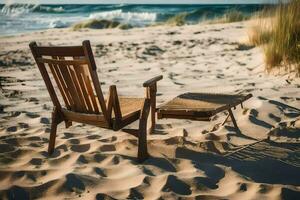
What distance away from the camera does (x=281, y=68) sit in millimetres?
6273

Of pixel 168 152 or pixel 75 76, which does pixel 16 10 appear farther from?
pixel 168 152

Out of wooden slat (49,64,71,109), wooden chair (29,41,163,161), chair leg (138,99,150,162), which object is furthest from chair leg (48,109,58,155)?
chair leg (138,99,150,162)

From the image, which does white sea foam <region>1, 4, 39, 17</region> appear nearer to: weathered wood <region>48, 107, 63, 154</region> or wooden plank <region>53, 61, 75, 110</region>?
weathered wood <region>48, 107, 63, 154</region>

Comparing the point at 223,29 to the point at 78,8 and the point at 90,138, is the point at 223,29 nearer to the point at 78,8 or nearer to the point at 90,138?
the point at 90,138

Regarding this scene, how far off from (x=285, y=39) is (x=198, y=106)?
3.10 metres

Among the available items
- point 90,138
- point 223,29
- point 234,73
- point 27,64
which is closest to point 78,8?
point 223,29

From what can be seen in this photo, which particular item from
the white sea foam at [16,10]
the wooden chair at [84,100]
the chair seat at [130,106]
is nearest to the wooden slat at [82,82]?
the wooden chair at [84,100]

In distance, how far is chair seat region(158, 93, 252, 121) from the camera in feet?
10.9

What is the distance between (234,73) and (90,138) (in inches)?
149

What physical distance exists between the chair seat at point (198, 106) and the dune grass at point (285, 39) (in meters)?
2.42

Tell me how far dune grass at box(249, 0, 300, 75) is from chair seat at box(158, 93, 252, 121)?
242 cm

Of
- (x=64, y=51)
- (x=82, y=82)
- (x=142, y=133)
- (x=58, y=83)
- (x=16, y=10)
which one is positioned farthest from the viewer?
(x=16, y=10)

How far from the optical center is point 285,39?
19.7ft

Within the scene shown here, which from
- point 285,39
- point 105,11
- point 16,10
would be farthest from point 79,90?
point 105,11
